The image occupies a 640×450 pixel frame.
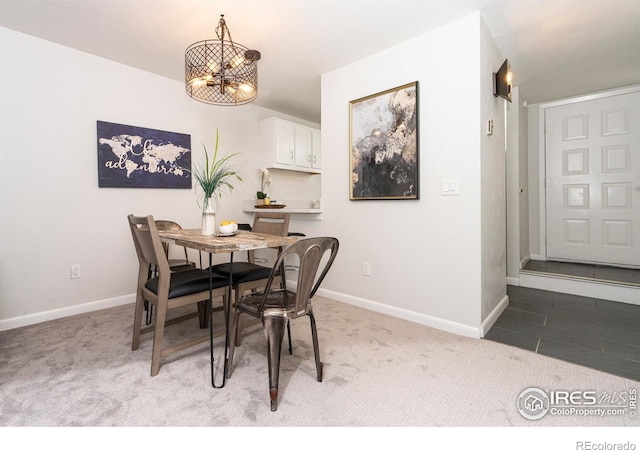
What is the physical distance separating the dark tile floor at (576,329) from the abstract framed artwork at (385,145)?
136 cm

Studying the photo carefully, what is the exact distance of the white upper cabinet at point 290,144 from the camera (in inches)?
164

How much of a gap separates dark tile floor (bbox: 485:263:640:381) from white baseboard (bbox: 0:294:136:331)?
11.1 ft

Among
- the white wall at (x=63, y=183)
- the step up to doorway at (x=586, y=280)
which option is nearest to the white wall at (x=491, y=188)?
the step up to doorway at (x=586, y=280)

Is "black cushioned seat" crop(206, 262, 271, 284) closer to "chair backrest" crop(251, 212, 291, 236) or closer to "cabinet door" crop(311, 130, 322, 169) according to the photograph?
"chair backrest" crop(251, 212, 291, 236)

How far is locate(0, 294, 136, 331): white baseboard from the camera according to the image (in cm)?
251

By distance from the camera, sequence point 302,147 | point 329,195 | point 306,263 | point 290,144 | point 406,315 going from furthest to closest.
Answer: point 302,147 → point 290,144 → point 329,195 → point 406,315 → point 306,263

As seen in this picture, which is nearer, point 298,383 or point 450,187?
point 298,383

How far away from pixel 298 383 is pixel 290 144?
3.39 m

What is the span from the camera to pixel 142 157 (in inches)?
125

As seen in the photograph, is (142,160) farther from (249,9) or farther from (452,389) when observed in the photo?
(452,389)

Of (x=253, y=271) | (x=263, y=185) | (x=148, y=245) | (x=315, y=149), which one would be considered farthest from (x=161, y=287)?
(x=315, y=149)

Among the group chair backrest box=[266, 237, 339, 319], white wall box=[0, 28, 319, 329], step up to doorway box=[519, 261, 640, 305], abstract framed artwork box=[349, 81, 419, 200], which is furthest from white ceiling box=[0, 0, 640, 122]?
step up to doorway box=[519, 261, 640, 305]

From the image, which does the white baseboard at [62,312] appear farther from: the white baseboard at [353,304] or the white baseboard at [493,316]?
the white baseboard at [493,316]

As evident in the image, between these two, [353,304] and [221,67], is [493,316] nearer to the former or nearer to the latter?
[353,304]
